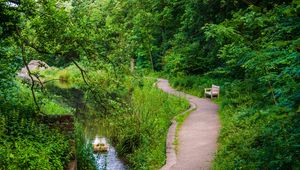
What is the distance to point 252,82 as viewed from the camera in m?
6.83

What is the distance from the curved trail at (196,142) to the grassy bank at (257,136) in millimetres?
328

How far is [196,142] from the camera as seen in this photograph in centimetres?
1052

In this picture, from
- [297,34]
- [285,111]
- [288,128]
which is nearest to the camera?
[285,111]

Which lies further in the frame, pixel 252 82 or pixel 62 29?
pixel 62 29

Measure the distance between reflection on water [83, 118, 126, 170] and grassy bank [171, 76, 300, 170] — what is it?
3.27 m

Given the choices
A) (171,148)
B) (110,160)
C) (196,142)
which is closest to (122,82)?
(171,148)

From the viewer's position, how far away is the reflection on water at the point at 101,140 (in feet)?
35.9

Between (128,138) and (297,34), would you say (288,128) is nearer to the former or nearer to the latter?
(297,34)

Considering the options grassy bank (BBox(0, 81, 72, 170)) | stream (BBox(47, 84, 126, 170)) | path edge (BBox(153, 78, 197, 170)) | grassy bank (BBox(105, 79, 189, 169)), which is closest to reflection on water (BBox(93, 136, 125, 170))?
stream (BBox(47, 84, 126, 170))

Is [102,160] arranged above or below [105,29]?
below

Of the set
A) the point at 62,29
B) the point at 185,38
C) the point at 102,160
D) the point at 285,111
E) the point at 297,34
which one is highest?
the point at 185,38

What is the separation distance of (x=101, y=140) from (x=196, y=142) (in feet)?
14.6

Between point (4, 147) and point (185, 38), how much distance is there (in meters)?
23.0

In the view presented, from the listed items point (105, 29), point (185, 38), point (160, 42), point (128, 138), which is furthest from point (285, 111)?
point (160, 42)
